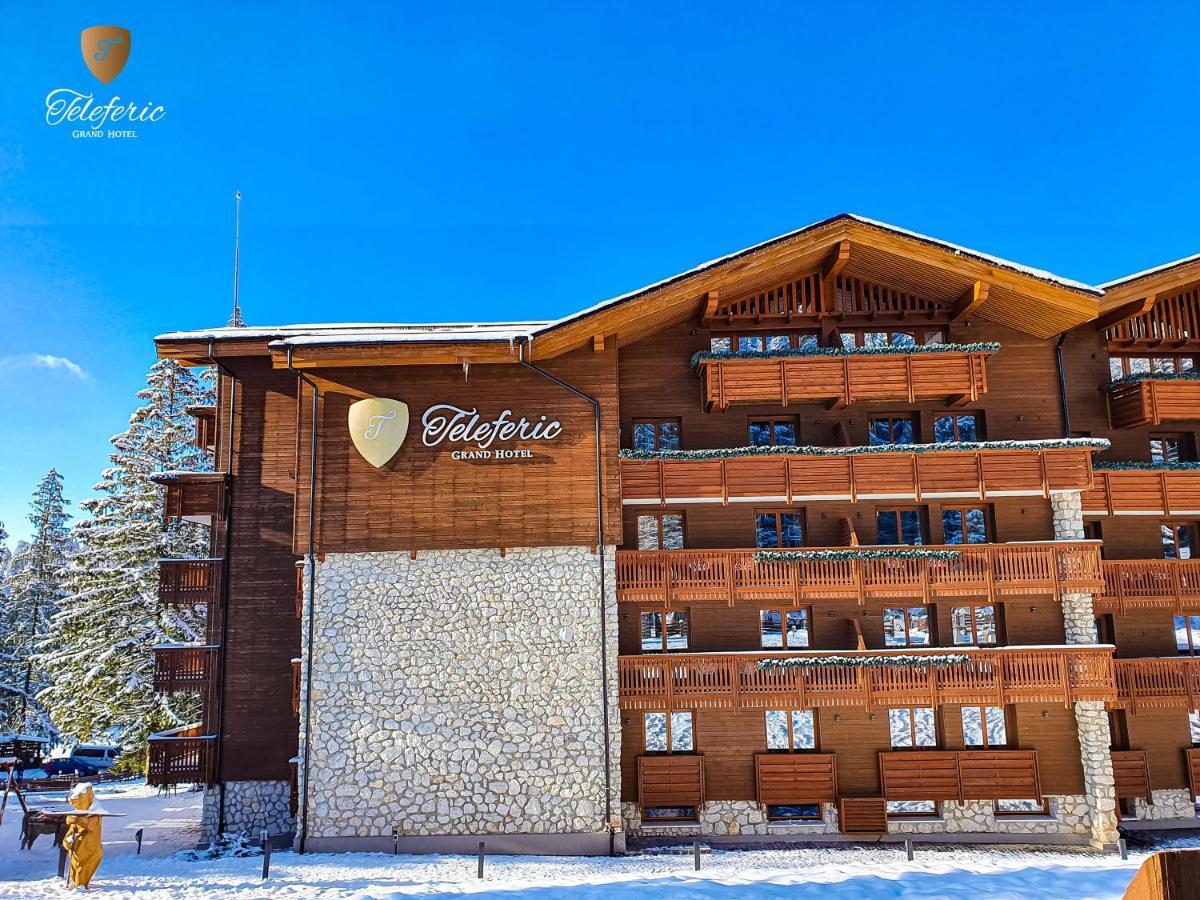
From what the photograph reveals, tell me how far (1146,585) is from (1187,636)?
2051 millimetres

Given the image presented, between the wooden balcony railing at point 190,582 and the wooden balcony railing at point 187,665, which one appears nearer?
the wooden balcony railing at point 187,665

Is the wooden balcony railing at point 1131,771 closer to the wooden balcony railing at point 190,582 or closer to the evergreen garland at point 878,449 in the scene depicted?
the evergreen garland at point 878,449

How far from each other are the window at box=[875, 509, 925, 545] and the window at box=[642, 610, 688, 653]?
5.32 m

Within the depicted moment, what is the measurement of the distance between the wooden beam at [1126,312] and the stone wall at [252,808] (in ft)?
78.6

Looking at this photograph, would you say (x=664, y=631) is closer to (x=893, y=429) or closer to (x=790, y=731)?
(x=790, y=731)

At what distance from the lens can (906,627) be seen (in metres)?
20.4

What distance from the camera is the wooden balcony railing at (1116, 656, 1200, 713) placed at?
1981cm

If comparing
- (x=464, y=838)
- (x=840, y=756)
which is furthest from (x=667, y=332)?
(x=464, y=838)

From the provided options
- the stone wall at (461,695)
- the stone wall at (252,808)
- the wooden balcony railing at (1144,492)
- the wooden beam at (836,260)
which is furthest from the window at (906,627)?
the stone wall at (252,808)

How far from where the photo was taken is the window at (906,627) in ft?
66.6

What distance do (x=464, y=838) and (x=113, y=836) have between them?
9.79 metres

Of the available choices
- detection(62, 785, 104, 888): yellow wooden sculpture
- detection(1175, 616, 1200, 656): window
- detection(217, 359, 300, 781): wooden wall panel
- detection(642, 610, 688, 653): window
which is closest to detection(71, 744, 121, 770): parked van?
detection(217, 359, 300, 781): wooden wall panel

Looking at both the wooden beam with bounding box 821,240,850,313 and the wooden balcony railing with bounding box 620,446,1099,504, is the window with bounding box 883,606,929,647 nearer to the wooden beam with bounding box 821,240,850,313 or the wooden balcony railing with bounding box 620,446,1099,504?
the wooden balcony railing with bounding box 620,446,1099,504

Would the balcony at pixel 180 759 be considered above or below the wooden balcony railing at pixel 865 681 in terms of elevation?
below
